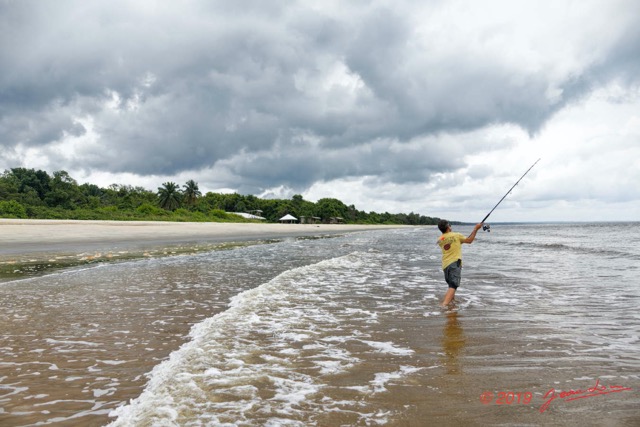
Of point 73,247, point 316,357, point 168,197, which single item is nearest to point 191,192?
point 168,197

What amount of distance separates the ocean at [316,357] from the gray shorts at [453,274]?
49 centimetres

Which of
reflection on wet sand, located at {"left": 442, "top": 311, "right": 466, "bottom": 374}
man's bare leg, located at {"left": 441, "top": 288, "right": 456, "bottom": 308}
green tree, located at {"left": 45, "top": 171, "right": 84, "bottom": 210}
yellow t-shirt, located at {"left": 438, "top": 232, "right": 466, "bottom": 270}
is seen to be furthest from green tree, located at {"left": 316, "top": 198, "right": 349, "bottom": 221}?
reflection on wet sand, located at {"left": 442, "top": 311, "right": 466, "bottom": 374}

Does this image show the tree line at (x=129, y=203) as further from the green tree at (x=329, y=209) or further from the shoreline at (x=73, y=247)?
the shoreline at (x=73, y=247)

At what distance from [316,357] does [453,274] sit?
15.7 feet

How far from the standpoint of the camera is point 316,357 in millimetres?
5254

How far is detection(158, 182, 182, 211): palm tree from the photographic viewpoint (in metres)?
97.4

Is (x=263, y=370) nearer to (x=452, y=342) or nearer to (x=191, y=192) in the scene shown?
(x=452, y=342)

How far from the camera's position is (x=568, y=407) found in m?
3.64

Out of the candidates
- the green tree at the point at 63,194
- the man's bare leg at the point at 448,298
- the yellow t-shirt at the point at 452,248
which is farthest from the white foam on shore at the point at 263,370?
the green tree at the point at 63,194

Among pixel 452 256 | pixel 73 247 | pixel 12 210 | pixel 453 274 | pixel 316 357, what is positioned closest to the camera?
pixel 316 357

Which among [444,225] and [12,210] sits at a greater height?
[12,210]

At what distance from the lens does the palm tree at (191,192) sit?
348ft

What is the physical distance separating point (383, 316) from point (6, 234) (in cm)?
3106

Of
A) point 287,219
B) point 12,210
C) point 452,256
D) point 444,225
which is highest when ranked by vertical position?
point 12,210
